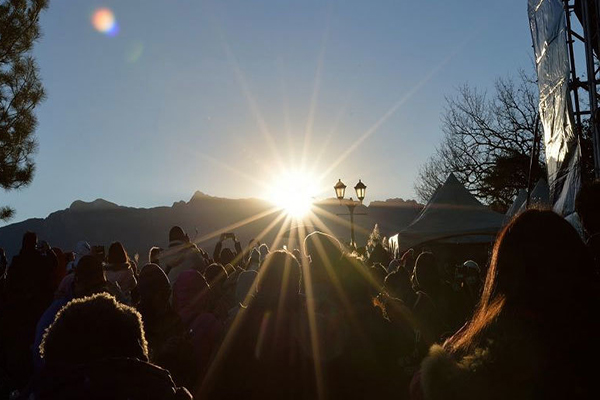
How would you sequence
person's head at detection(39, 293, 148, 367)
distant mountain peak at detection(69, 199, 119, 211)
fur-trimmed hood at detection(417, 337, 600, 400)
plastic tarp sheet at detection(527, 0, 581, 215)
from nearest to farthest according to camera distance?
fur-trimmed hood at detection(417, 337, 600, 400) < person's head at detection(39, 293, 148, 367) < plastic tarp sheet at detection(527, 0, 581, 215) < distant mountain peak at detection(69, 199, 119, 211)

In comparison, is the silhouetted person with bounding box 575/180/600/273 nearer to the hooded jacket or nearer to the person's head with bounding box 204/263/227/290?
the person's head with bounding box 204/263/227/290

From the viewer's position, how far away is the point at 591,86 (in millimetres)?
10281

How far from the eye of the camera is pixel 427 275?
7172mm

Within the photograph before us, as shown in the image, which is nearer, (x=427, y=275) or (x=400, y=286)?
(x=427, y=275)

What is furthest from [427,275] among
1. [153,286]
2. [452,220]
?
[452,220]

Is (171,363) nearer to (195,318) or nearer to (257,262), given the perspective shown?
(195,318)

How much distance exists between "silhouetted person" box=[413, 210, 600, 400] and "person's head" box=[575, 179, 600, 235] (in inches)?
88.0

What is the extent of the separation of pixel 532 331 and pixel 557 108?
10633 millimetres

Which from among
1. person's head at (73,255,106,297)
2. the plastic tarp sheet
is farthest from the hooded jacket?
the plastic tarp sheet

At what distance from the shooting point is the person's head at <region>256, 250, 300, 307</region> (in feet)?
13.0

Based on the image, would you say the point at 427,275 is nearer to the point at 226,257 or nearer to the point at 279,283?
the point at 279,283

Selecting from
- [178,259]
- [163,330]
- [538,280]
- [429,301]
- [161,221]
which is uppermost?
[161,221]

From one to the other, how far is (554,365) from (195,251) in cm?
787

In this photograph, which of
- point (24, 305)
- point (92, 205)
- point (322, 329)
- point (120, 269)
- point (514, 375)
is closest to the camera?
point (514, 375)
